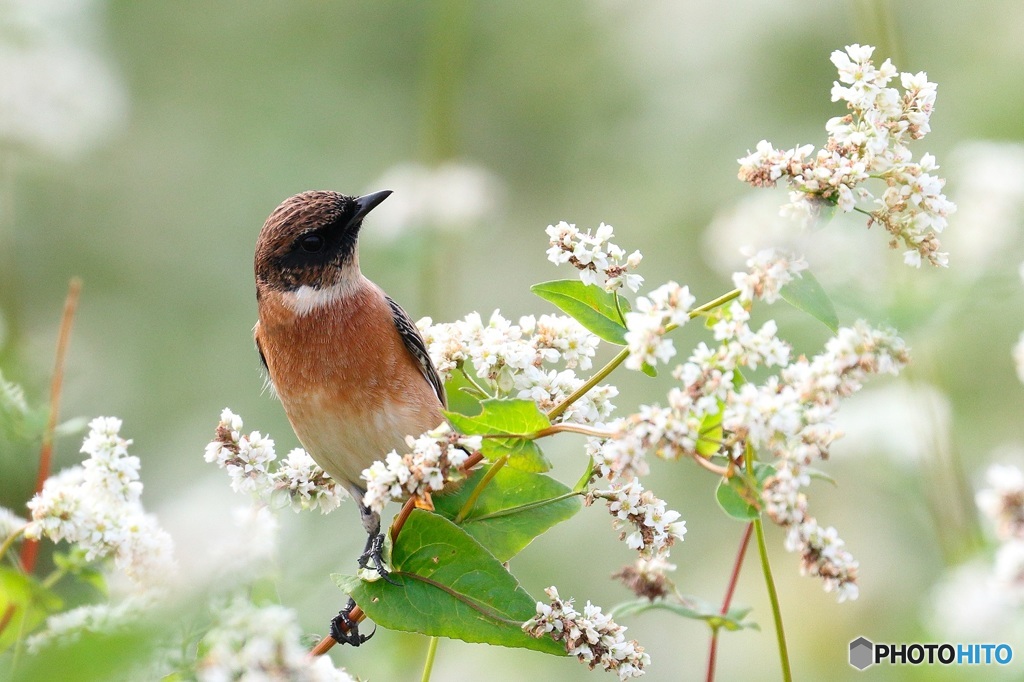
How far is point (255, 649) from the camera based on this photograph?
146cm

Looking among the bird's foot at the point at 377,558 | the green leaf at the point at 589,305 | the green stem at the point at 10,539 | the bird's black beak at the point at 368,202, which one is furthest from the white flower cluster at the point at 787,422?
the bird's black beak at the point at 368,202

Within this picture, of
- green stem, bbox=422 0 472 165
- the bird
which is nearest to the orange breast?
the bird

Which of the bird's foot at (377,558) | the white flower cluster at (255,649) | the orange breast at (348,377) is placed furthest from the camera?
the orange breast at (348,377)

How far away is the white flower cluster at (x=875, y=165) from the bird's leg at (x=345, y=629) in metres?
1.40

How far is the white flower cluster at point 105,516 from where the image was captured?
2002 mm

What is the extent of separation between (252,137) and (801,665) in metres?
5.97

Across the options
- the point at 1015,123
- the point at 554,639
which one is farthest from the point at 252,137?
the point at 554,639

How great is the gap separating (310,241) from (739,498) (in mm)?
2261

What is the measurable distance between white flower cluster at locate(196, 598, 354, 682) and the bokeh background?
0.13 meters

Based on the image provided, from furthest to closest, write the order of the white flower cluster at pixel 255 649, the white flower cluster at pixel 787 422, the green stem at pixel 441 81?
the green stem at pixel 441 81 < the white flower cluster at pixel 787 422 < the white flower cluster at pixel 255 649

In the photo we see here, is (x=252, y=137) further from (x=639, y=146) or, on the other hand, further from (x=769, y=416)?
(x=769, y=416)

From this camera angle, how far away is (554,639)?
6.54 ft

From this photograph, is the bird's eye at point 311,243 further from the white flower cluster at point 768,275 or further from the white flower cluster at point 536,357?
the white flower cluster at point 768,275

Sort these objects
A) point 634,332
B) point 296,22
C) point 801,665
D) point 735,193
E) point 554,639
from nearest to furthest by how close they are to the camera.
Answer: point 634,332, point 554,639, point 801,665, point 735,193, point 296,22
